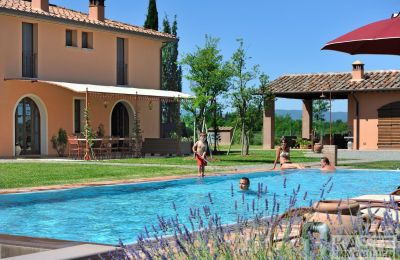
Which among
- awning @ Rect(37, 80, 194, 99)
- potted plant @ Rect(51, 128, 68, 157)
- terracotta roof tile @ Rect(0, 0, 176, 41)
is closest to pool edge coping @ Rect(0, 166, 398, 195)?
awning @ Rect(37, 80, 194, 99)

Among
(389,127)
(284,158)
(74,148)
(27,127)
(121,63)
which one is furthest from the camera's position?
(389,127)

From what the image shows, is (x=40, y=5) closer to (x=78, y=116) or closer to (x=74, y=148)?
(x=78, y=116)

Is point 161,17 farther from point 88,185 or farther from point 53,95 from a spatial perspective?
point 88,185

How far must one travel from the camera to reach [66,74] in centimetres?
2978

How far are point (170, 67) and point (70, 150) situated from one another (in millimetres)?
22463

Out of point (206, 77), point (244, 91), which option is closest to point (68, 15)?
point (206, 77)

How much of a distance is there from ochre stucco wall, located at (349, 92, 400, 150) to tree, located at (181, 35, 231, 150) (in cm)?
1069

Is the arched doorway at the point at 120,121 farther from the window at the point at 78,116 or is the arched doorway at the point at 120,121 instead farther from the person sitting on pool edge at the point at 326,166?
the person sitting on pool edge at the point at 326,166

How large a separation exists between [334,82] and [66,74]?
55.6 feet

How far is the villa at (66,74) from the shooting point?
27.5 meters

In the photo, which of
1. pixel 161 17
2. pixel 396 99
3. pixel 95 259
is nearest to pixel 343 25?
pixel 396 99

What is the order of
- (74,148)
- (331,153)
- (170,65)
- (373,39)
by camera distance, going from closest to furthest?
(373,39) → (331,153) → (74,148) → (170,65)

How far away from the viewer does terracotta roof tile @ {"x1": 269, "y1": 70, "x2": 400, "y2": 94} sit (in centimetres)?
3706

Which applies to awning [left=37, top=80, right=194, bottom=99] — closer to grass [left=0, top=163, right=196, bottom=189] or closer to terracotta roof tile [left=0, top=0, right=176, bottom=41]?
terracotta roof tile [left=0, top=0, right=176, bottom=41]
